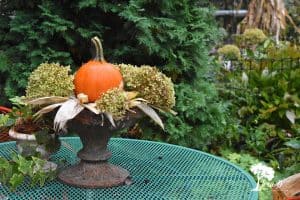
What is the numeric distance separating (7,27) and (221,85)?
1.92 metres

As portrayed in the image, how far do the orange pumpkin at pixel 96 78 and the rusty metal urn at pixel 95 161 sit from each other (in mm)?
96

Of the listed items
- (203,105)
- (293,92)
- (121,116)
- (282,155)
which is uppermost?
(121,116)

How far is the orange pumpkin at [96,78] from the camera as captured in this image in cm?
136

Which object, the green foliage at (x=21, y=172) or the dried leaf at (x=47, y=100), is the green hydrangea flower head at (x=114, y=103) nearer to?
the dried leaf at (x=47, y=100)

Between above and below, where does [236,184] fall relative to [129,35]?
below

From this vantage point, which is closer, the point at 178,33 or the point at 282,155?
the point at 178,33

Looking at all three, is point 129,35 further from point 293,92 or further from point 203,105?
point 293,92

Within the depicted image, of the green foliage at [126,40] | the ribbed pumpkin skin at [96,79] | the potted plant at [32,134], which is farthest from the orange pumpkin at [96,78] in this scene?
the green foliage at [126,40]

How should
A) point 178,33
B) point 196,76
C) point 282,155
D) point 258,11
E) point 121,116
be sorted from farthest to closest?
point 258,11 < point 282,155 < point 196,76 < point 178,33 < point 121,116

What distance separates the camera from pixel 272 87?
3.76 metres

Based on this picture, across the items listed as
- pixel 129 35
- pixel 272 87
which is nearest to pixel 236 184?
pixel 129 35

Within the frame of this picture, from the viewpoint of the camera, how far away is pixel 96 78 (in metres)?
1.36

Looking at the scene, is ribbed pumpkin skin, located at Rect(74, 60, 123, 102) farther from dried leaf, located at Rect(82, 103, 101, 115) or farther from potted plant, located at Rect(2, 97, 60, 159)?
potted plant, located at Rect(2, 97, 60, 159)

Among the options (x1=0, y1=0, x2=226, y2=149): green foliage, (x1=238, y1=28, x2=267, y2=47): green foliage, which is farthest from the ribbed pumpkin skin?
(x1=238, y1=28, x2=267, y2=47): green foliage
